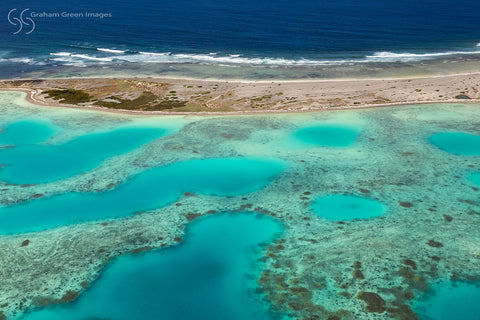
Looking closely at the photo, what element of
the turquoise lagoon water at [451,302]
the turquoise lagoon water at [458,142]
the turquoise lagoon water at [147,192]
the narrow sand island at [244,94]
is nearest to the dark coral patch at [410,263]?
the turquoise lagoon water at [451,302]

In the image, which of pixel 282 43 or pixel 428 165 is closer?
pixel 428 165

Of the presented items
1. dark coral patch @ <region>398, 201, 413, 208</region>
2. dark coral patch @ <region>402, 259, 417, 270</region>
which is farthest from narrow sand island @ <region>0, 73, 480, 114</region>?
dark coral patch @ <region>402, 259, 417, 270</region>

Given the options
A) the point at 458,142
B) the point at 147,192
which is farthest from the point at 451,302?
the point at 147,192

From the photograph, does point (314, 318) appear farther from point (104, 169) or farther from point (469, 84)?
point (469, 84)

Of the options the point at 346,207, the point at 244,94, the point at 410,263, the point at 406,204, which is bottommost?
the point at 410,263

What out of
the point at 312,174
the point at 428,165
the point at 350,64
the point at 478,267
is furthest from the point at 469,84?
the point at 478,267

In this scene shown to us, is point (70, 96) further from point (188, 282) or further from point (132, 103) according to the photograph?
point (188, 282)

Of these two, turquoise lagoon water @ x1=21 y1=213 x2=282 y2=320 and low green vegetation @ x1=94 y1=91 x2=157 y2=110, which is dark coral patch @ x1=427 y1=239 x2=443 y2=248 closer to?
turquoise lagoon water @ x1=21 y1=213 x2=282 y2=320
